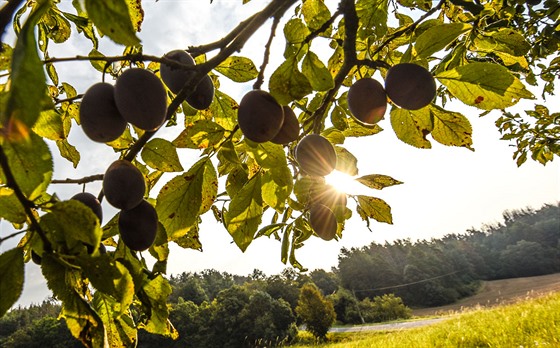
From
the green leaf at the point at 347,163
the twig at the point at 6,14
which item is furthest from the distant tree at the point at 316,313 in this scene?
the twig at the point at 6,14

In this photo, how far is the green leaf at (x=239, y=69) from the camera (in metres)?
1.18

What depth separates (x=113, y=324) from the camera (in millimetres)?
928

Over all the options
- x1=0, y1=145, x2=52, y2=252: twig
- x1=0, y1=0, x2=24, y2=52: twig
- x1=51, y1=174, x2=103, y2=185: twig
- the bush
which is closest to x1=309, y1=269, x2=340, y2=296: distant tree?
the bush

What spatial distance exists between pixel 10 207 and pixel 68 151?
0.83 meters

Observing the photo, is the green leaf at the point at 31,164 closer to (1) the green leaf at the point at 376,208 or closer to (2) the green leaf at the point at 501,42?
(1) the green leaf at the point at 376,208

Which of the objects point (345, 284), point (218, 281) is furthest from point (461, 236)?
point (218, 281)

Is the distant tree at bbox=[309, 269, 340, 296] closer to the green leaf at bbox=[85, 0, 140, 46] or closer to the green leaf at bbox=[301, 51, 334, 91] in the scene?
the green leaf at bbox=[301, 51, 334, 91]

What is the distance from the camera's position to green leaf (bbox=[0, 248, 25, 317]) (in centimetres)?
55

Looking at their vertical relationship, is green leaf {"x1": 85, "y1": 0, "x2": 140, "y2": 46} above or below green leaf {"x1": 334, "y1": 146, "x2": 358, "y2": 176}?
below

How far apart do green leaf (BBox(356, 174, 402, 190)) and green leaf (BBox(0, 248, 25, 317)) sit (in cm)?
112

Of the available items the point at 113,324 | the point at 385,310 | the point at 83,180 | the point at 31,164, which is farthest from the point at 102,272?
the point at 385,310

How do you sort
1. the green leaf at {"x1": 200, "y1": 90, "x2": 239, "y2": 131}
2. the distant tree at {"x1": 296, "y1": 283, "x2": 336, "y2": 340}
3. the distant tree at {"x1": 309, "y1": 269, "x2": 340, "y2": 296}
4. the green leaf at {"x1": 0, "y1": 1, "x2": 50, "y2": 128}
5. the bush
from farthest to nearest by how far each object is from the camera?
the distant tree at {"x1": 309, "y1": 269, "x2": 340, "y2": 296}, the bush, the distant tree at {"x1": 296, "y1": 283, "x2": 336, "y2": 340}, the green leaf at {"x1": 200, "y1": 90, "x2": 239, "y2": 131}, the green leaf at {"x1": 0, "y1": 1, "x2": 50, "y2": 128}

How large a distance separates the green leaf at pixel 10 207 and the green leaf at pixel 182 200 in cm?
33

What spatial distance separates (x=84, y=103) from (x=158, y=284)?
19.1 inches
